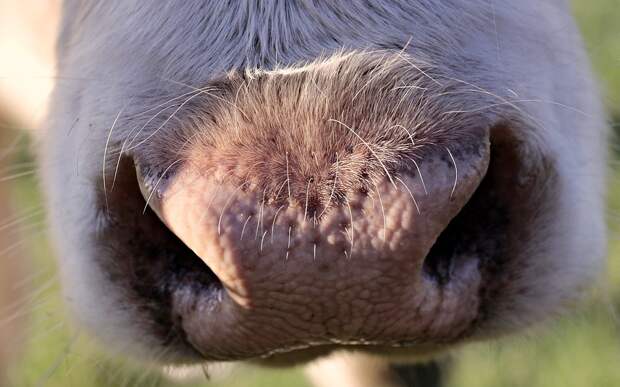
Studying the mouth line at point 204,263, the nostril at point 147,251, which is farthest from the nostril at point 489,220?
the nostril at point 147,251

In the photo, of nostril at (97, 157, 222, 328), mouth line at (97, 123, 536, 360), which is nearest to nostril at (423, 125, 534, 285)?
mouth line at (97, 123, 536, 360)

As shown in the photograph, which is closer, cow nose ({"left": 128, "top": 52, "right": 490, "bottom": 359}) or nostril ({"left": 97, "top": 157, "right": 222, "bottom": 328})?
cow nose ({"left": 128, "top": 52, "right": 490, "bottom": 359})

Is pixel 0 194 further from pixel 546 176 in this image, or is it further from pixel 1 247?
pixel 546 176

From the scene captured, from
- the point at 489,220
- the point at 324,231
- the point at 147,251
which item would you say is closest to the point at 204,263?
the point at 147,251

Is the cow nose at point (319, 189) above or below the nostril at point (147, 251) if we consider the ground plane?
above

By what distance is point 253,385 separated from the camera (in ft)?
11.4

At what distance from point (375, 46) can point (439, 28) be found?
0.34 ft

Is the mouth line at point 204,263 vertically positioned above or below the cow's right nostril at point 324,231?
below

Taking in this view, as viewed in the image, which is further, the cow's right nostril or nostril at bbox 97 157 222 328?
nostril at bbox 97 157 222 328

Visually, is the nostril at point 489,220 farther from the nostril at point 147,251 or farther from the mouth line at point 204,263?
the nostril at point 147,251

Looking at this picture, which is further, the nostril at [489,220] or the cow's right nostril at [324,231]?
the nostril at [489,220]

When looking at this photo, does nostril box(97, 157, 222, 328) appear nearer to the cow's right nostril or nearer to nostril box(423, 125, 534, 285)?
the cow's right nostril

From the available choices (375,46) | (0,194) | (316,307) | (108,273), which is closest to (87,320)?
(108,273)

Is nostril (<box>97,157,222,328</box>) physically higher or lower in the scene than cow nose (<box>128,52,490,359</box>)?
lower
